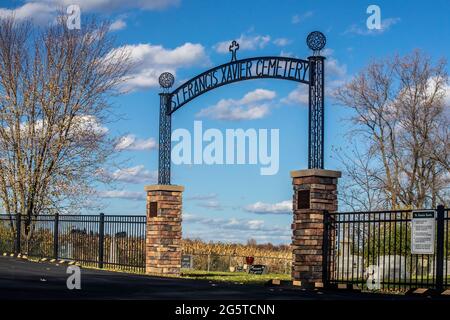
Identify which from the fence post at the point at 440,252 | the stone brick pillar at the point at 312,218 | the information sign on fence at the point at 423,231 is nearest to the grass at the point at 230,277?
the stone brick pillar at the point at 312,218

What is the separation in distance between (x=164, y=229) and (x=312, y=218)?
7370mm

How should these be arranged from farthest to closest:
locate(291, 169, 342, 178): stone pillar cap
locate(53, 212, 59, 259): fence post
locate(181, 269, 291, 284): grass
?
1. locate(53, 212, 59, 259): fence post
2. locate(181, 269, 291, 284): grass
3. locate(291, 169, 342, 178): stone pillar cap

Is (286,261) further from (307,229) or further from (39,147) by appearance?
(307,229)

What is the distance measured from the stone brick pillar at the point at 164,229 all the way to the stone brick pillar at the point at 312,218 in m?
6.76

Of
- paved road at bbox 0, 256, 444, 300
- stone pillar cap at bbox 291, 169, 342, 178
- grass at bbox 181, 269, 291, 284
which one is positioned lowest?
grass at bbox 181, 269, 291, 284

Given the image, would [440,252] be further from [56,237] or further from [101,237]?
[56,237]

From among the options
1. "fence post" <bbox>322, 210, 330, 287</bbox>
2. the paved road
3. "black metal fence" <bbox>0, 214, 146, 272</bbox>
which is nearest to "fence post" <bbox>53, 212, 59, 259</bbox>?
"black metal fence" <bbox>0, 214, 146, 272</bbox>

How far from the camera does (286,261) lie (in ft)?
118

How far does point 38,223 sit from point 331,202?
603 inches

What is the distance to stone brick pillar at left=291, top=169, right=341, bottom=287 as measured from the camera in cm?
1611

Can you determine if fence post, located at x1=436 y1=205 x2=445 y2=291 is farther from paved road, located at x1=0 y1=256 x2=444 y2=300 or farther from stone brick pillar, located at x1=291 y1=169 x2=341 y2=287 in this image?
stone brick pillar, located at x1=291 y1=169 x2=341 y2=287

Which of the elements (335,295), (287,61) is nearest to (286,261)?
(287,61)

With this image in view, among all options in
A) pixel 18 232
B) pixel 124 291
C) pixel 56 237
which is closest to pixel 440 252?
pixel 124 291

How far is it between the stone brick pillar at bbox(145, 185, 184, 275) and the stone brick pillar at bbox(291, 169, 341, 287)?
676 centimetres
